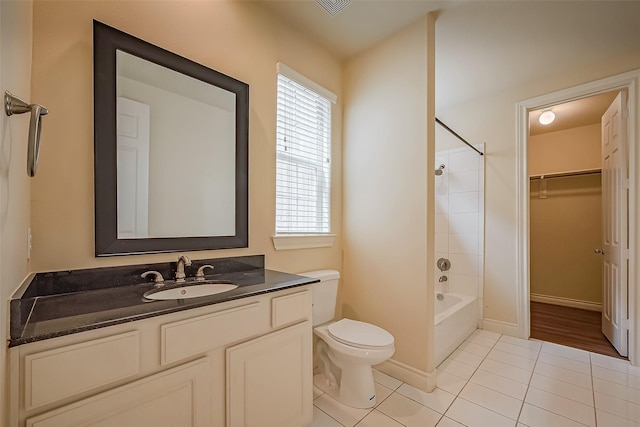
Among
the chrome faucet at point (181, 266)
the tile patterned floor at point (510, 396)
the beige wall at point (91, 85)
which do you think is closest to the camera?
the beige wall at point (91, 85)

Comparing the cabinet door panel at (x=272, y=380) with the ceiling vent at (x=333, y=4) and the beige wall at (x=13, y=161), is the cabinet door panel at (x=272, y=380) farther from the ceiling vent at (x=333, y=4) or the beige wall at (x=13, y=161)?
the ceiling vent at (x=333, y=4)

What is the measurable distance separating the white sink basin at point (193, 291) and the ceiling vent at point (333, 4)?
186 centimetres

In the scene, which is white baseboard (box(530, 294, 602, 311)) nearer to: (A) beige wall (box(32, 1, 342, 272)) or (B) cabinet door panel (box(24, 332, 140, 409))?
(A) beige wall (box(32, 1, 342, 272))

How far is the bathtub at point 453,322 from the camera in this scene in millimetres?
2207

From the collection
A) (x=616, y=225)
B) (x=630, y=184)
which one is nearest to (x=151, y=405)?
(x=630, y=184)

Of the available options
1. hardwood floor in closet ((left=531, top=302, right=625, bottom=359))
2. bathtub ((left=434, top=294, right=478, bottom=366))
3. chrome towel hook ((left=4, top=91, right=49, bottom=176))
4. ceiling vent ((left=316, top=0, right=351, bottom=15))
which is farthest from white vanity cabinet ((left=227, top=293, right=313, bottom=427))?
hardwood floor in closet ((left=531, top=302, right=625, bottom=359))

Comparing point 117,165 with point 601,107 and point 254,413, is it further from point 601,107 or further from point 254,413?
point 601,107

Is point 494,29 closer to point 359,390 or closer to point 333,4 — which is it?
point 333,4

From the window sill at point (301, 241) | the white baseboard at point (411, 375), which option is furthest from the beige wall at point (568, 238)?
the window sill at point (301, 241)

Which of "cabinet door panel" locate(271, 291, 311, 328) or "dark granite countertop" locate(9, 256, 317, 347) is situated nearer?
"dark granite countertop" locate(9, 256, 317, 347)

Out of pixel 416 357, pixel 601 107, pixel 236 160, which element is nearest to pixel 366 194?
pixel 236 160

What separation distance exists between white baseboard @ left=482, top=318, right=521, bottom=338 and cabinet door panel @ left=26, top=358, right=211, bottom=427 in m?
2.88

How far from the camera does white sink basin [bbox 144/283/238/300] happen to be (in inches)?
51.4

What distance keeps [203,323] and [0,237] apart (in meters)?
0.64
